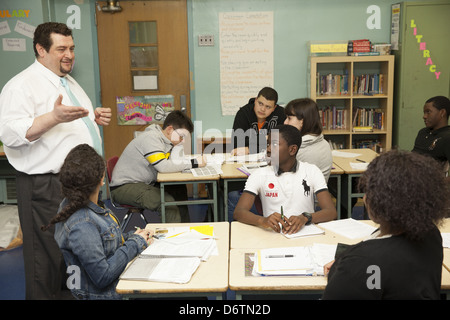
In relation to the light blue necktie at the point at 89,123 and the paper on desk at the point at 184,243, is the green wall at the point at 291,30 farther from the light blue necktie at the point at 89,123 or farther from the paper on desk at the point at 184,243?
the paper on desk at the point at 184,243

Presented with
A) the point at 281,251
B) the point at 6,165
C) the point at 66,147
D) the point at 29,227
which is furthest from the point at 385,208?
the point at 6,165

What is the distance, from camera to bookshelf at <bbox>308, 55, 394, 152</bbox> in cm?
534

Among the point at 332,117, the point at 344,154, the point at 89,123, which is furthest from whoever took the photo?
the point at 332,117

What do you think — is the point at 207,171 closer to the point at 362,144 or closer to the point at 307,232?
the point at 307,232

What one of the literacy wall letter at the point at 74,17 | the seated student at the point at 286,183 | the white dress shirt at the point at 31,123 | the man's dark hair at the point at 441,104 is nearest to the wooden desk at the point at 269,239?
the seated student at the point at 286,183

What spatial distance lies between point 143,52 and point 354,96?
2680mm

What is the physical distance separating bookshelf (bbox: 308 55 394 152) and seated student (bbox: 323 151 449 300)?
13.4 feet

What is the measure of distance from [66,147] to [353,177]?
95.8 inches

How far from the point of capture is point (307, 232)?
2.31m

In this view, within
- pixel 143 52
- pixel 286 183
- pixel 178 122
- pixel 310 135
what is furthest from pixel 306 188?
pixel 143 52

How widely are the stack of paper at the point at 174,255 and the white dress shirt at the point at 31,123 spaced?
2.40 feet

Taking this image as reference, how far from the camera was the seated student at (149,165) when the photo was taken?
3.73 m

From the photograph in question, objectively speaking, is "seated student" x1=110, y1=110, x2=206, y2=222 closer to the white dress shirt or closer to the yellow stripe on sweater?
the yellow stripe on sweater

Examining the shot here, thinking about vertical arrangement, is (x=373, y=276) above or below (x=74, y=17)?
below
